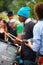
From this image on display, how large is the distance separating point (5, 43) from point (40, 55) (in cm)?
158

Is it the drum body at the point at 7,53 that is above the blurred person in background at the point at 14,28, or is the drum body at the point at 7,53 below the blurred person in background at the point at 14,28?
below

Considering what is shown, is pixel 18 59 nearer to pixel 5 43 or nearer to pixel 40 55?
pixel 5 43

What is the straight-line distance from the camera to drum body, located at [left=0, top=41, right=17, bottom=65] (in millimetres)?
6869

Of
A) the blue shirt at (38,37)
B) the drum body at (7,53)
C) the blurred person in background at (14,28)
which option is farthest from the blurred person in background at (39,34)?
the blurred person in background at (14,28)

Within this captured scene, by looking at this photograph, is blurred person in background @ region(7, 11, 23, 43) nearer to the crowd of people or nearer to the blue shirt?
the crowd of people

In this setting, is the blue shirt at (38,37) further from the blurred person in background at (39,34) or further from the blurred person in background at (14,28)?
Answer: the blurred person in background at (14,28)

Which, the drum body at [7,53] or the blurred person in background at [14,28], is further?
the blurred person in background at [14,28]

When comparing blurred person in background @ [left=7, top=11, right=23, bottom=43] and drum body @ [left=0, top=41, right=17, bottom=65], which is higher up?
blurred person in background @ [left=7, top=11, right=23, bottom=43]

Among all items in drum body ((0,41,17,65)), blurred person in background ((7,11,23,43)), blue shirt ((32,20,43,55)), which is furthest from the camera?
blurred person in background ((7,11,23,43))

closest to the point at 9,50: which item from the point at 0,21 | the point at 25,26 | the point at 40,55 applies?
the point at 25,26

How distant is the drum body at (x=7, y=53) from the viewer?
687 cm

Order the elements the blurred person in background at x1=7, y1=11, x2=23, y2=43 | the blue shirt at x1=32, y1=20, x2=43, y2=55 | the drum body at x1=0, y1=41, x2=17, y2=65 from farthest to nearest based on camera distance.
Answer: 1. the blurred person in background at x1=7, y1=11, x2=23, y2=43
2. the drum body at x1=0, y1=41, x2=17, y2=65
3. the blue shirt at x1=32, y1=20, x2=43, y2=55

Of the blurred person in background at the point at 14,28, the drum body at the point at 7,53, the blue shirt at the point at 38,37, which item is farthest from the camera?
the blurred person in background at the point at 14,28

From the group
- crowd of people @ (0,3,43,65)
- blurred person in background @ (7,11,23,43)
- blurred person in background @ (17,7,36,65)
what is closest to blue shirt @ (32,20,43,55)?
crowd of people @ (0,3,43,65)
